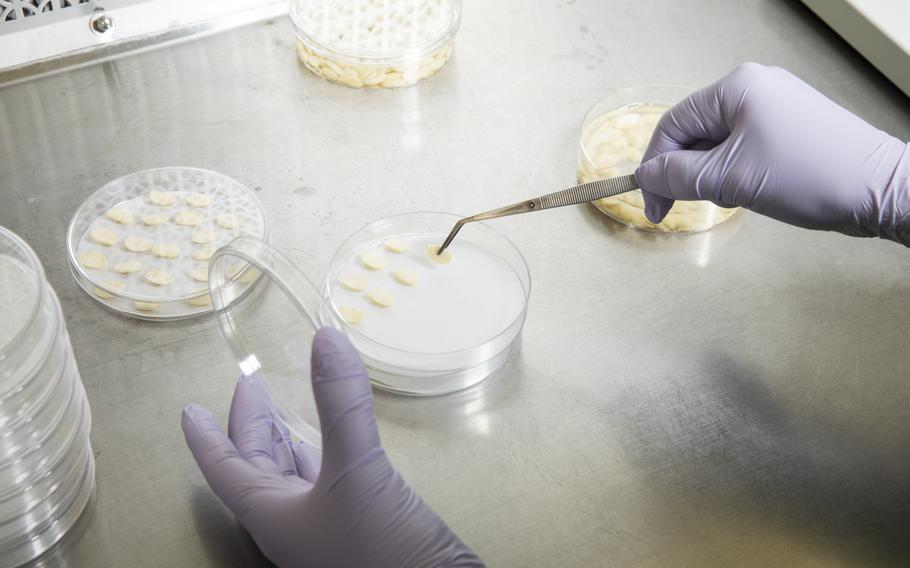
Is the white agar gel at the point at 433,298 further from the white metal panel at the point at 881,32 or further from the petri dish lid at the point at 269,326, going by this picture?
the white metal panel at the point at 881,32

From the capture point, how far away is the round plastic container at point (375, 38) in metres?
2.06

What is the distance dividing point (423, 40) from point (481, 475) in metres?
1.10

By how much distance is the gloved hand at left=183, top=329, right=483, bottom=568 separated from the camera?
1.15 m

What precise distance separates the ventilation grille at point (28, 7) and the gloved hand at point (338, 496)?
1214 millimetres

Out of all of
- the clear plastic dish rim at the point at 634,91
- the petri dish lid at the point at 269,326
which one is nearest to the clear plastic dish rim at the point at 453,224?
the petri dish lid at the point at 269,326

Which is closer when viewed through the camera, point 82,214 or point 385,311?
point 385,311

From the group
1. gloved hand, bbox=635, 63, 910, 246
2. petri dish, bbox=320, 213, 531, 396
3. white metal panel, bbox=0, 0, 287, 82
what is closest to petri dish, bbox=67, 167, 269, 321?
petri dish, bbox=320, 213, 531, 396

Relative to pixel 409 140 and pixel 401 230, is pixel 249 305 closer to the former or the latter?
pixel 401 230

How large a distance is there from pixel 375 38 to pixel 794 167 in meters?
1.01

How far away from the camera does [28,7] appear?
2.04 metres

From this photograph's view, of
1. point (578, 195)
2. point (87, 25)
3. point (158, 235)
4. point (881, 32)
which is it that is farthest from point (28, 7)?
point (881, 32)

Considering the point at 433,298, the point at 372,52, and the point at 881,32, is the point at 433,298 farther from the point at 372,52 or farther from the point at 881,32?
the point at 881,32

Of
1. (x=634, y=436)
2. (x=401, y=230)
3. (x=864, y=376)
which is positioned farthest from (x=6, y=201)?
(x=864, y=376)

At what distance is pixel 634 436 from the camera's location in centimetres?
154
